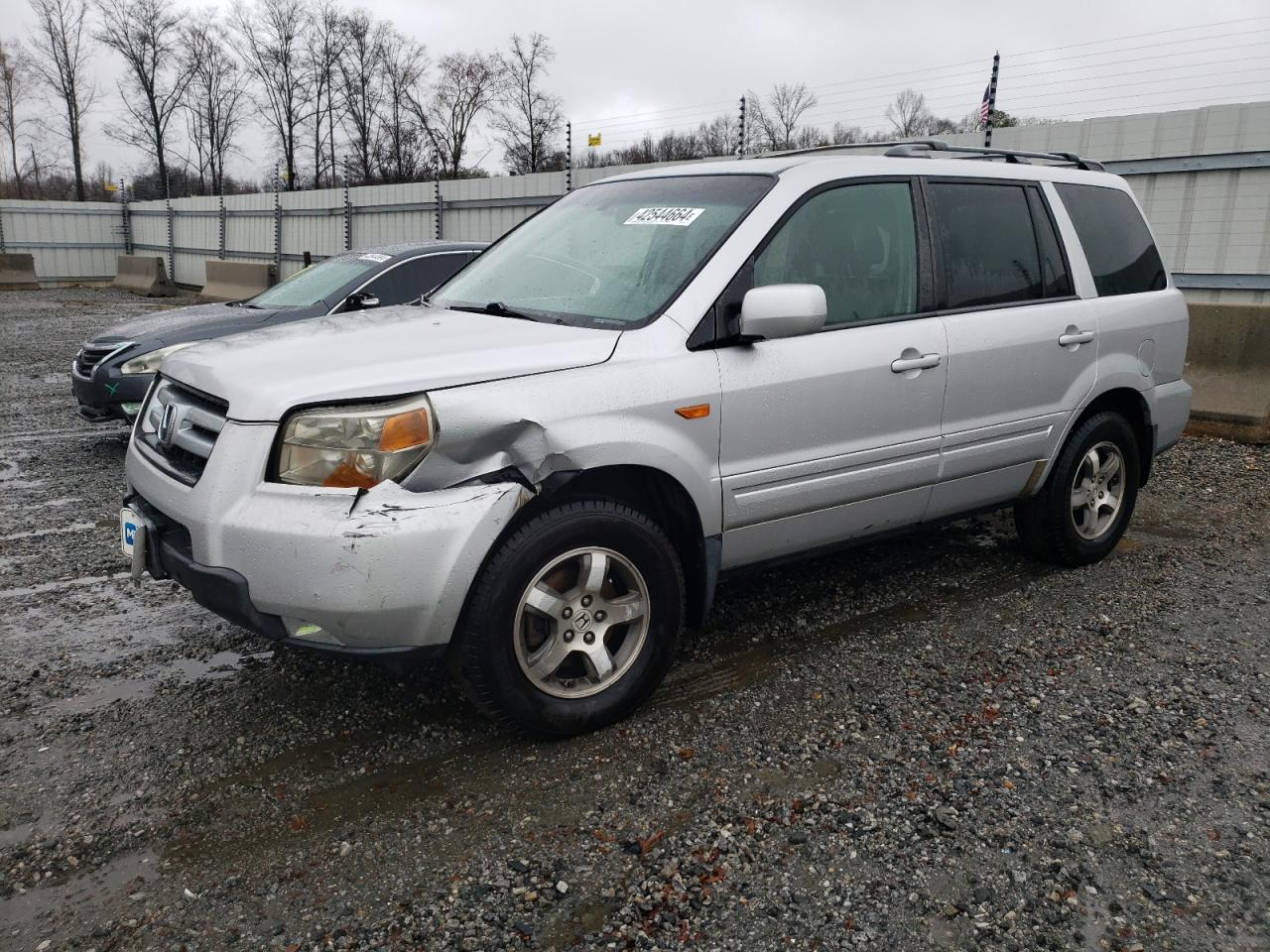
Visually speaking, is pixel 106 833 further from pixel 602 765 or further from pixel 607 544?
pixel 607 544

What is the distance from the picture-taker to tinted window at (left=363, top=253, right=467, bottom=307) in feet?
24.3

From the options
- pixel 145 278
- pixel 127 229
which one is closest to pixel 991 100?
pixel 145 278

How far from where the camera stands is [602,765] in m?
3.04

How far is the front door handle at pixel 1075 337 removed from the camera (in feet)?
14.2

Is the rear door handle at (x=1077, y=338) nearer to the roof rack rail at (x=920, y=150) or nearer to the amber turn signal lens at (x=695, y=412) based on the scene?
the roof rack rail at (x=920, y=150)

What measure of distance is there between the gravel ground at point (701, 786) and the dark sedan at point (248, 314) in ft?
8.42

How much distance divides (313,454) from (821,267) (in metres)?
1.94

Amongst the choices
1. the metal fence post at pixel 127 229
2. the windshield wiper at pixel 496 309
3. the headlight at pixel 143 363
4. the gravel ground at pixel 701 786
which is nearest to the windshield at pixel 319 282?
the headlight at pixel 143 363

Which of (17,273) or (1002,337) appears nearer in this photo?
(1002,337)

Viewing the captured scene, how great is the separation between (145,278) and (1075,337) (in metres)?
26.3

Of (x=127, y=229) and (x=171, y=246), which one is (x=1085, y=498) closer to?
(x=171, y=246)

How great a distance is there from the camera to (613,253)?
369 cm

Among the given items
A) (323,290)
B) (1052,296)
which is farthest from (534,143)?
(1052,296)

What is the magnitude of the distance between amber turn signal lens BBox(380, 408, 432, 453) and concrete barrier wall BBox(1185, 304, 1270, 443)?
6.71m
